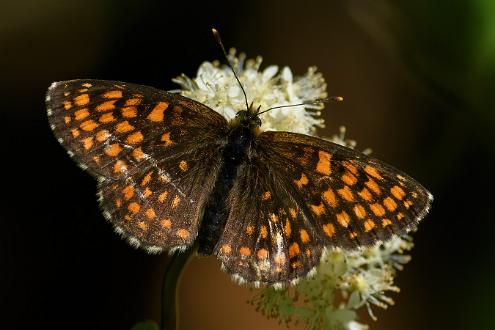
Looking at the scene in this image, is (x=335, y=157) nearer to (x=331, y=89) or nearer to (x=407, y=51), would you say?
(x=407, y=51)

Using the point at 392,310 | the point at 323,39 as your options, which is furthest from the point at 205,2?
the point at 392,310

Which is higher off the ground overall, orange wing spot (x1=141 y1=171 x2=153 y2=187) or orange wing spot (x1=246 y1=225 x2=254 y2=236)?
orange wing spot (x1=141 y1=171 x2=153 y2=187)

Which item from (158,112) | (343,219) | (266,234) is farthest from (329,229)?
(158,112)

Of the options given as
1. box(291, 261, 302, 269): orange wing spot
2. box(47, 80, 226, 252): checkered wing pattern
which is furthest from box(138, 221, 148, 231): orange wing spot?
box(291, 261, 302, 269): orange wing spot

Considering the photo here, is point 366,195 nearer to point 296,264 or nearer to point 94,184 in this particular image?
point 296,264

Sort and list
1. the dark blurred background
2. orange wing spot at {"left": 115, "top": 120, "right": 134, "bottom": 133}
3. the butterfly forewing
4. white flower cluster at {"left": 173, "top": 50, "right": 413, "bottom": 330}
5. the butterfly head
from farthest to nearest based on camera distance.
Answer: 1. the dark blurred background
2. white flower cluster at {"left": 173, "top": 50, "right": 413, "bottom": 330}
3. the butterfly head
4. orange wing spot at {"left": 115, "top": 120, "right": 134, "bottom": 133}
5. the butterfly forewing

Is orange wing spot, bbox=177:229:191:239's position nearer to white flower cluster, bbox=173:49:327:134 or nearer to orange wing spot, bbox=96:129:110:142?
orange wing spot, bbox=96:129:110:142

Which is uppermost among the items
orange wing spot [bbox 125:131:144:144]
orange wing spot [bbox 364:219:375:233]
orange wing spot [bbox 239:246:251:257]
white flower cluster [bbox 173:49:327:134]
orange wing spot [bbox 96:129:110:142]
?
white flower cluster [bbox 173:49:327:134]

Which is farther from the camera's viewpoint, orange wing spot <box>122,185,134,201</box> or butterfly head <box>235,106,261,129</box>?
butterfly head <box>235,106,261,129</box>
